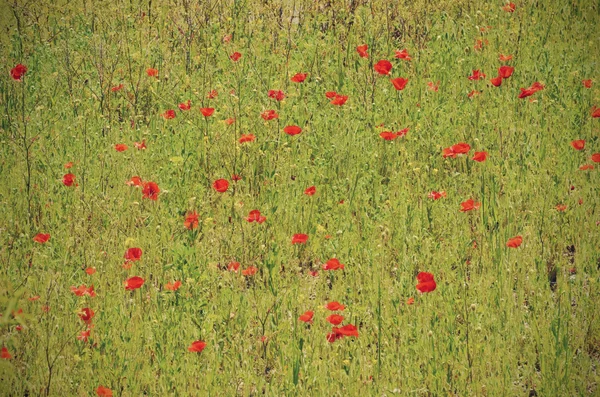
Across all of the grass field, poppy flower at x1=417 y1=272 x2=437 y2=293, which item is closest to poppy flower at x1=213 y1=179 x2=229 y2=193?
the grass field

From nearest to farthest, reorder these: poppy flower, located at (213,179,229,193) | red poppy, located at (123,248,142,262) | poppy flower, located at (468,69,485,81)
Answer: red poppy, located at (123,248,142,262) < poppy flower, located at (213,179,229,193) < poppy flower, located at (468,69,485,81)

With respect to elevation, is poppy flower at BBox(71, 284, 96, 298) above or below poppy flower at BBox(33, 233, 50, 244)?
below

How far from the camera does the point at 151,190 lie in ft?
11.6

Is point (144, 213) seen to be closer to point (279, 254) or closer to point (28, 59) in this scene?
point (279, 254)

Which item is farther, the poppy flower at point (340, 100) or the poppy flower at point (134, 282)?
the poppy flower at point (340, 100)

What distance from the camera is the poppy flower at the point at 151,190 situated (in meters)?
3.51

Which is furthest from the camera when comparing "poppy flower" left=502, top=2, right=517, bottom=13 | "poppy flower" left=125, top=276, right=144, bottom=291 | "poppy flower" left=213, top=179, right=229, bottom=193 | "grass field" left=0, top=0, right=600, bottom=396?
"poppy flower" left=502, top=2, right=517, bottom=13

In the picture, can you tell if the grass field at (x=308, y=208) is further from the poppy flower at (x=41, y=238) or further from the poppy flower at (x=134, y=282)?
the poppy flower at (x=41, y=238)

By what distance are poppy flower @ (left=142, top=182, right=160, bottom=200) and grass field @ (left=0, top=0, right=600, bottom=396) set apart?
0.02 m

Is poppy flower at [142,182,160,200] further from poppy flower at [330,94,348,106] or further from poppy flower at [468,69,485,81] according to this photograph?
poppy flower at [468,69,485,81]

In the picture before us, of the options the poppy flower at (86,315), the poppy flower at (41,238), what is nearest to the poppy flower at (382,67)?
the poppy flower at (41,238)

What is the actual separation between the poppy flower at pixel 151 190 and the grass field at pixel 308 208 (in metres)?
0.02

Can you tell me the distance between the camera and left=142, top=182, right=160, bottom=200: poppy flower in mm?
3506

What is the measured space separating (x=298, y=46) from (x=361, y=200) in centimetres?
210
